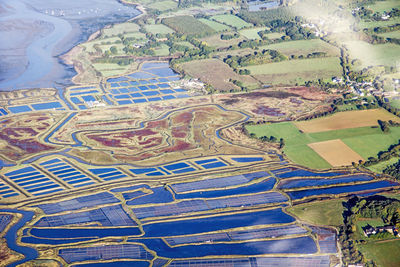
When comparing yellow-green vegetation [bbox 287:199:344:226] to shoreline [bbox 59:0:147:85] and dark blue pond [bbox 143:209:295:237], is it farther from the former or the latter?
shoreline [bbox 59:0:147:85]

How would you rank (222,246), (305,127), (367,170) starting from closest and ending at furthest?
→ (222,246)
(367,170)
(305,127)

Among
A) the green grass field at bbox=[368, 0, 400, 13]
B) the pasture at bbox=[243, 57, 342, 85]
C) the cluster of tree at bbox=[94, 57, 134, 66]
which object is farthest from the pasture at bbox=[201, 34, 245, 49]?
the green grass field at bbox=[368, 0, 400, 13]

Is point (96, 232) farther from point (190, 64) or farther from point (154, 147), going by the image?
point (190, 64)

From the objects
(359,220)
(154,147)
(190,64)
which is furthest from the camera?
(190,64)

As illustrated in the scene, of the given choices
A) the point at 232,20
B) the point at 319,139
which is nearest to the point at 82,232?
the point at 319,139

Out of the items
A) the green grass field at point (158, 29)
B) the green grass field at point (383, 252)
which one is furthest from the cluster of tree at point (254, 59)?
the green grass field at point (383, 252)

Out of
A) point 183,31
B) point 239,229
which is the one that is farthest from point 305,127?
point 183,31
